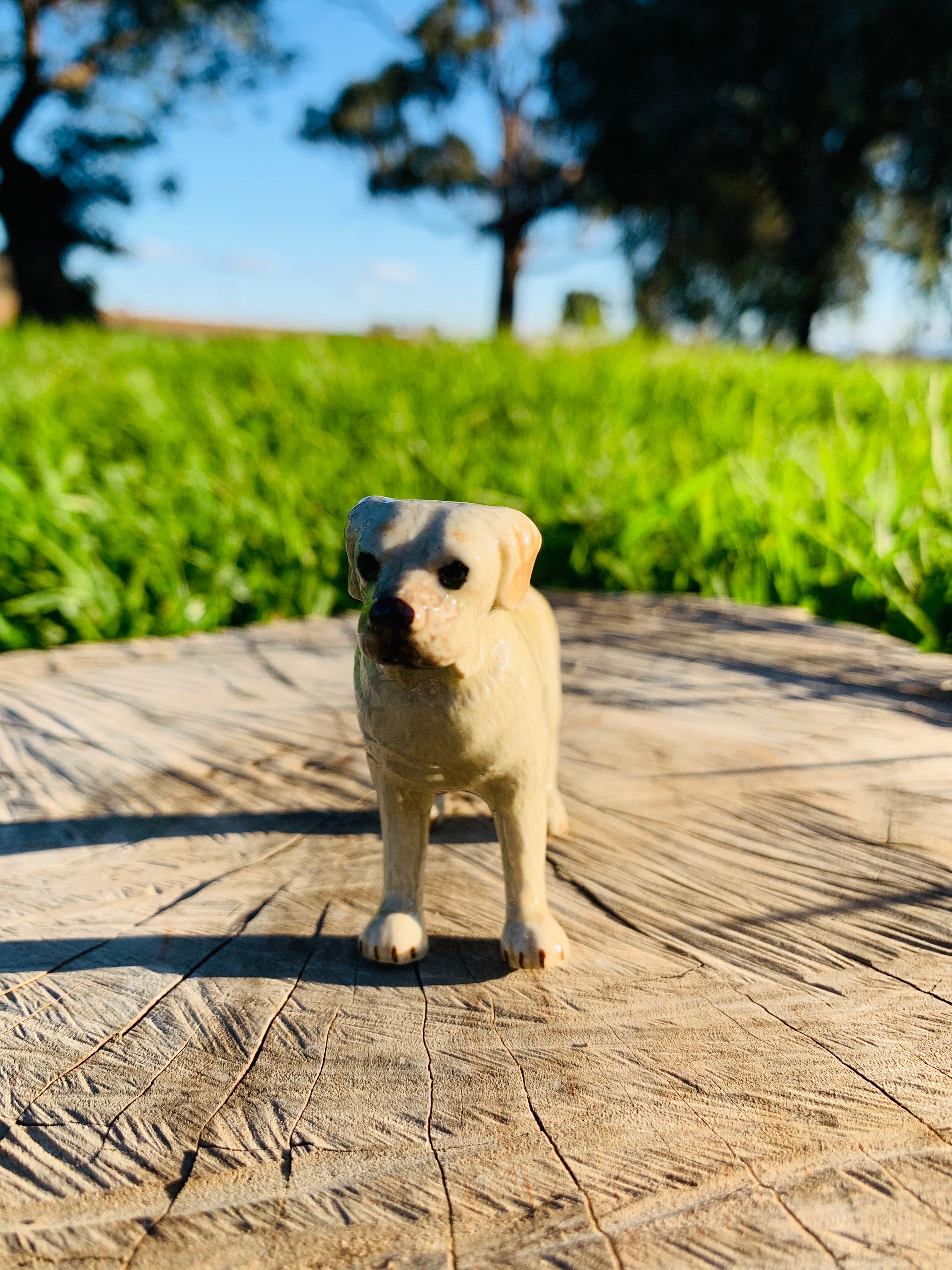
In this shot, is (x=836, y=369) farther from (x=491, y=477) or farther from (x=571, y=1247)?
(x=571, y=1247)

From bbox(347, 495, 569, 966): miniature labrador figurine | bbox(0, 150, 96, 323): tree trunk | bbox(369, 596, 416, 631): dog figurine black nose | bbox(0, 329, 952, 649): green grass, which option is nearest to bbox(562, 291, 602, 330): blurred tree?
bbox(0, 329, 952, 649): green grass

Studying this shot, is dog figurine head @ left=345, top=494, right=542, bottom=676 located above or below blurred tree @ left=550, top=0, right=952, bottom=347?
below

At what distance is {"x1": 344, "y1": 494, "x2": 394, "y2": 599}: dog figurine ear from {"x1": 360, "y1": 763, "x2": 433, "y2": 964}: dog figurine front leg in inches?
8.5

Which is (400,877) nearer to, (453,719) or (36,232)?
(453,719)

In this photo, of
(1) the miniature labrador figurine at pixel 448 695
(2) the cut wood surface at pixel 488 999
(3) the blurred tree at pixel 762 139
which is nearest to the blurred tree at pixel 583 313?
(2) the cut wood surface at pixel 488 999

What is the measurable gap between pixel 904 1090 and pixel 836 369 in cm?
498

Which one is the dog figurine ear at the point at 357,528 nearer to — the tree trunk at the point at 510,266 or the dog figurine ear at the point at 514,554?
the dog figurine ear at the point at 514,554

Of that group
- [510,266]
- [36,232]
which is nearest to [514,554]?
[36,232]

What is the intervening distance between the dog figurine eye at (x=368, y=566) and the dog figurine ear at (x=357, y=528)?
11 millimetres

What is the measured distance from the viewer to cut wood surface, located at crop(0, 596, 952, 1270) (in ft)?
2.40

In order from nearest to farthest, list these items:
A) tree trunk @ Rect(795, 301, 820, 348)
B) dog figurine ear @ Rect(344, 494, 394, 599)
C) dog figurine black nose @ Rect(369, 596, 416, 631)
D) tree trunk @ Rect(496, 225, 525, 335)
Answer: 1. dog figurine black nose @ Rect(369, 596, 416, 631)
2. dog figurine ear @ Rect(344, 494, 394, 599)
3. tree trunk @ Rect(795, 301, 820, 348)
4. tree trunk @ Rect(496, 225, 525, 335)

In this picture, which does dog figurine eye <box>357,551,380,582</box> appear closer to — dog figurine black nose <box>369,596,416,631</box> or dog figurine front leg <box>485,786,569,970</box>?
dog figurine black nose <box>369,596,416,631</box>

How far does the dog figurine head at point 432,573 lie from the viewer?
888 millimetres

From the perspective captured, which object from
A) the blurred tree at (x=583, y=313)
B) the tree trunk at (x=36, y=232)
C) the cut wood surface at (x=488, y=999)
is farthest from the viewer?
the tree trunk at (x=36, y=232)
